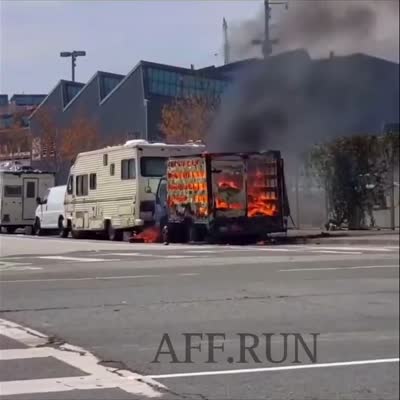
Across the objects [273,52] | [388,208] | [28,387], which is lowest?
[28,387]

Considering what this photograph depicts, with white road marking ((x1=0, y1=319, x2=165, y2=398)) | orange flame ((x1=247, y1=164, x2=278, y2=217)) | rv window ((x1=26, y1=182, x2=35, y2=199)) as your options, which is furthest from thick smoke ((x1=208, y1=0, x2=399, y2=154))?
rv window ((x1=26, y1=182, x2=35, y2=199))

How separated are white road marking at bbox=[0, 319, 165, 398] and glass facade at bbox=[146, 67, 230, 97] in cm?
276

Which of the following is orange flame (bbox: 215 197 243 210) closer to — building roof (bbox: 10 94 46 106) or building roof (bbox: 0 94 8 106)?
building roof (bbox: 10 94 46 106)

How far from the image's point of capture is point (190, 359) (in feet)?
18.5

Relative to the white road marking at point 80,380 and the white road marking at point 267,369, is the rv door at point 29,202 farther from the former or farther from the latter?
the white road marking at point 267,369

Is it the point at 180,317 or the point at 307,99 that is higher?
the point at 307,99

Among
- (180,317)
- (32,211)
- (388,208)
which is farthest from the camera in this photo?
(32,211)

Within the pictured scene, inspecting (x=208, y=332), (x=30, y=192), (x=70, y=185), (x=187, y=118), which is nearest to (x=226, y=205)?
(x=187, y=118)

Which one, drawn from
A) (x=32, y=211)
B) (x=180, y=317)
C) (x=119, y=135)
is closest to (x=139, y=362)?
(x=180, y=317)

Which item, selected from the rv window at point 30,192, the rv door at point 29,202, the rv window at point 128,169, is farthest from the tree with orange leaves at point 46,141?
the rv door at point 29,202

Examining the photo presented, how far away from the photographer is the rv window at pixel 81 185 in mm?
5665

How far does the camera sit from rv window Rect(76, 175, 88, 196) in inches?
223

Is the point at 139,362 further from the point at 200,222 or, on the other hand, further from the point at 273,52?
the point at 273,52

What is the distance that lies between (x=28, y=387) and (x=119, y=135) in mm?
2430
